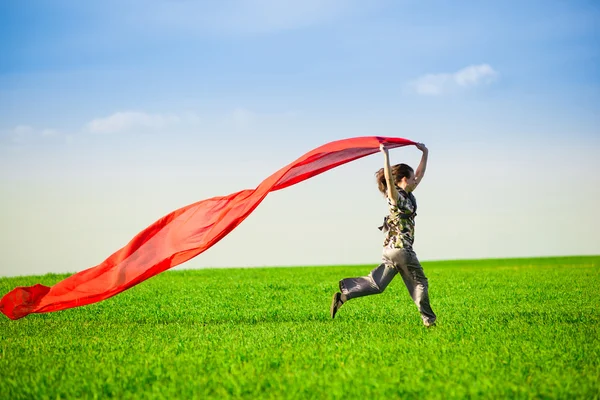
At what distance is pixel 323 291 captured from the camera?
19.9m

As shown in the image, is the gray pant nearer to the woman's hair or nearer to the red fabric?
the woman's hair

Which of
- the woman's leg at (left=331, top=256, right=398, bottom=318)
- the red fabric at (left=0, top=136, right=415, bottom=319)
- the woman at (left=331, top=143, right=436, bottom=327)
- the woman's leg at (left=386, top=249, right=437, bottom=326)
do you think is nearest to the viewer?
the woman at (left=331, top=143, right=436, bottom=327)

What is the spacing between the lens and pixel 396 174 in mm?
11055

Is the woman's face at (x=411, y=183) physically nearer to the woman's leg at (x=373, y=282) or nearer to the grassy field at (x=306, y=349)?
the woman's leg at (x=373, y=282)

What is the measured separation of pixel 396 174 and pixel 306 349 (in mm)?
3255

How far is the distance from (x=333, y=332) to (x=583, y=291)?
11.0m

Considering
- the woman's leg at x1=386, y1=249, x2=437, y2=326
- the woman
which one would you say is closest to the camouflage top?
the woman

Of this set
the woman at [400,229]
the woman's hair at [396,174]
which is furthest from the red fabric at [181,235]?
the woman at [400,229]

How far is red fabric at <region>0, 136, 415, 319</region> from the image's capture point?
1180 cm

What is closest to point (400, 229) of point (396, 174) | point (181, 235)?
point (396, 174)

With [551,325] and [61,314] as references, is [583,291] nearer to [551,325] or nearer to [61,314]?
[551,325]

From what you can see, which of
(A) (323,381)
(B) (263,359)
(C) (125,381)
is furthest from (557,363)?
(C) (125,381)

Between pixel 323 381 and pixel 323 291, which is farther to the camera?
pixel 323 291

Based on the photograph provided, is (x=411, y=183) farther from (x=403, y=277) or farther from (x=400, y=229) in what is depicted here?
(x=403, y=277)
